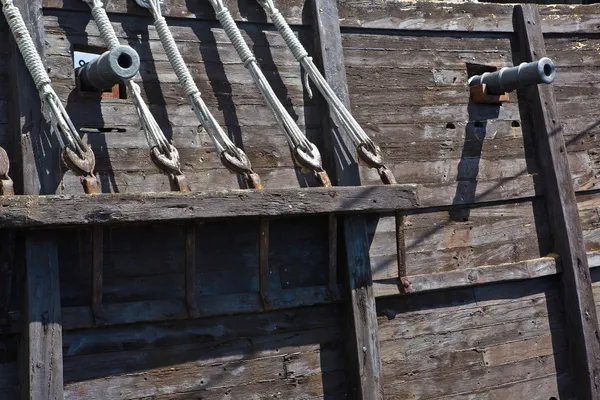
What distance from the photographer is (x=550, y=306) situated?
6543 mm

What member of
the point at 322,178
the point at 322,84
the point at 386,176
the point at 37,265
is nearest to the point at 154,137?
the point at 37,265

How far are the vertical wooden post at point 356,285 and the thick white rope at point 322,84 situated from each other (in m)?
0.16

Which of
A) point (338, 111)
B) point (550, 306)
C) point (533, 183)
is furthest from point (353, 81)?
point (550, 306)

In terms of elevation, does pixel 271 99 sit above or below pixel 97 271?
above

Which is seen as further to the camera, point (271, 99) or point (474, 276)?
point (474, 276)

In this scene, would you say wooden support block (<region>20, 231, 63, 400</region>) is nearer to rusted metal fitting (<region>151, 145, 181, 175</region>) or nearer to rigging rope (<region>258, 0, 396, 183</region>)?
rusted metal fitting (<region>151, 145, 181, 175</region>)

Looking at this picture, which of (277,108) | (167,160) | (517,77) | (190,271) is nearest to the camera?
(167,160)

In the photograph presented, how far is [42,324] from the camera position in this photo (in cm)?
462

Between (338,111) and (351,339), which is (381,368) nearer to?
(351,339)

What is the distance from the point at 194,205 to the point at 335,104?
4.16ft

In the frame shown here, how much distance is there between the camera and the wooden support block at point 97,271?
15.7ft

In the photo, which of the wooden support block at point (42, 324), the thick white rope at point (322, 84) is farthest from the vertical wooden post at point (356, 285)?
the wooden support block at point (42, 324)

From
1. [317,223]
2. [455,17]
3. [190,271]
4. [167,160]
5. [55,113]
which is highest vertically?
[455,17]

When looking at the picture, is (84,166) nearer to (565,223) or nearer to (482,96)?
(482,96)
